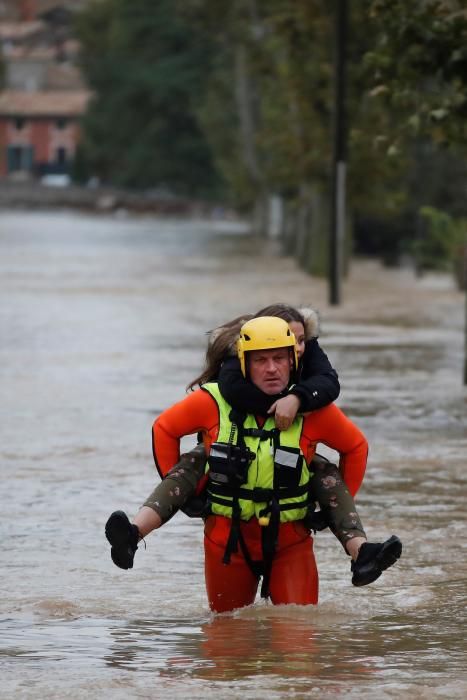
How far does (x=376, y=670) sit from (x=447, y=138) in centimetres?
1064

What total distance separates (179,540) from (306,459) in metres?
3.52

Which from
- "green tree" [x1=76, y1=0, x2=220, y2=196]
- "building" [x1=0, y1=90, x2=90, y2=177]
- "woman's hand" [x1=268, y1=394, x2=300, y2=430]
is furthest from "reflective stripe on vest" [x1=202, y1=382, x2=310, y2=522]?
"building" [x1=0, y1=90, x2=90, y2=177]

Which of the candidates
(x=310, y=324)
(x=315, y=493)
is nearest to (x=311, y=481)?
(x=315, y=493)

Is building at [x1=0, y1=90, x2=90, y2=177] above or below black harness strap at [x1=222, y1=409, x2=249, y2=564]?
below

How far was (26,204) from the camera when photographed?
147m

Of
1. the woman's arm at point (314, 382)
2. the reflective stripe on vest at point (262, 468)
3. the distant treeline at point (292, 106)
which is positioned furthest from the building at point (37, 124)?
the reflective stripe on vest at point (262, 468)

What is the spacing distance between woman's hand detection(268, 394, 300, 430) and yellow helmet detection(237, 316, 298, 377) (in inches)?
8.3

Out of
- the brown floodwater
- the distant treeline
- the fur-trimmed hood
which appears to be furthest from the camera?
the distant treeline

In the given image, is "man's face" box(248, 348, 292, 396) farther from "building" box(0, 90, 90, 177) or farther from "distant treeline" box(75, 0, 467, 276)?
"building" box(0, 90, 90, 177)

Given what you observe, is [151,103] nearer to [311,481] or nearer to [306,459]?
[311,481]

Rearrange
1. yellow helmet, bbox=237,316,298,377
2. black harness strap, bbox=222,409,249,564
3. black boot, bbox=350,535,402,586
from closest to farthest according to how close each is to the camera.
Result: black boot, bbox=350,535,402,586, yellow helmet, bbox=237,316,298,377, black harness strap, bbox=222,409,249,564

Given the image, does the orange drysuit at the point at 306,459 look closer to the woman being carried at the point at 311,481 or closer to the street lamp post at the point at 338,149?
the woman being carried at the point at 311,481

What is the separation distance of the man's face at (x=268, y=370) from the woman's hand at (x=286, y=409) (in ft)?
0.28

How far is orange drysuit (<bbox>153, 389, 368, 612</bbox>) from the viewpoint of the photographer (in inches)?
325
